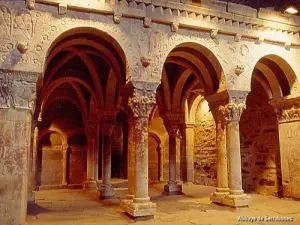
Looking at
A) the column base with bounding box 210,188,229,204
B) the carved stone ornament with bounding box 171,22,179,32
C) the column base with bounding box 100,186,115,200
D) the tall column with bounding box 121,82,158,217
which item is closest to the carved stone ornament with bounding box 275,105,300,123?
the column base with bounding box 210,188,229,204

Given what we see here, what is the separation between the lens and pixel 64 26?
16.4ft

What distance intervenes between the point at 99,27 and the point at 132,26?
62 cm

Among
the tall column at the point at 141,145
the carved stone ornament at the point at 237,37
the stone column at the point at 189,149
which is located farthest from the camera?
the stone column at the point at 189,149

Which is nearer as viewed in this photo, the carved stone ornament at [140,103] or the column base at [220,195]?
the carved stone ornament at [140,103]

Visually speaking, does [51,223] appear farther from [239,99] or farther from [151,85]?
[239,99]

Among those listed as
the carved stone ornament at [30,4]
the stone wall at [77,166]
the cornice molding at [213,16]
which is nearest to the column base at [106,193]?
the stone wall at [77,166]

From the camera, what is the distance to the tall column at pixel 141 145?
5047 mm

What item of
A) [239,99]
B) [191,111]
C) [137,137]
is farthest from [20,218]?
[191,111]

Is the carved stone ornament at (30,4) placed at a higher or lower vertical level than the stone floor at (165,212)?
higher

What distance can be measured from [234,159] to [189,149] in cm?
538

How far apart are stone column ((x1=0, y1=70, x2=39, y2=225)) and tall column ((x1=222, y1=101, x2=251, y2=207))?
385cm

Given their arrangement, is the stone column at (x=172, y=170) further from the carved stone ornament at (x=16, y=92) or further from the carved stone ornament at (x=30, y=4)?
the carved stone ornament at (x=30, y=4)

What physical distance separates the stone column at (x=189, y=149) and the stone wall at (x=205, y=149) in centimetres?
15

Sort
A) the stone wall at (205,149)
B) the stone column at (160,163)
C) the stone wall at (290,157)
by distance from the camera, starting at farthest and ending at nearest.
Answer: the stone column at (160,163), the stone wall at (205,149), the stone wall at (290,157)
